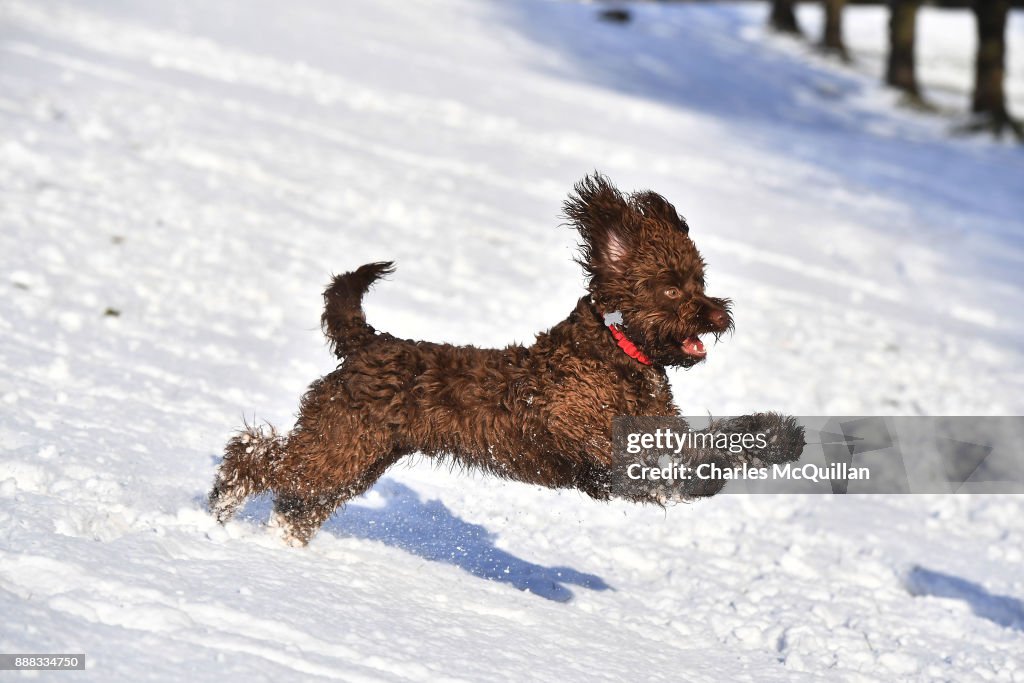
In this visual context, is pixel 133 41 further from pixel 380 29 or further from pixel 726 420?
pixel 726 420

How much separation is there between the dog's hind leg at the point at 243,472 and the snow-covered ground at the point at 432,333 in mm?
122

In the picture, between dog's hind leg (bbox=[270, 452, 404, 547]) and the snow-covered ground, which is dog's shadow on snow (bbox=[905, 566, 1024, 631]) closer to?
the snow-covered ground

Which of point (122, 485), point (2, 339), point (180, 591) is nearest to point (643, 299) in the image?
point (180, 591)

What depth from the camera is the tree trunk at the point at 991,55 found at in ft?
59.9

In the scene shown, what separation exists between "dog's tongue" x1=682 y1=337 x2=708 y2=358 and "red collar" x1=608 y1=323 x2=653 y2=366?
0.16m

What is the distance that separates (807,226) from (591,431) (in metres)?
9.14

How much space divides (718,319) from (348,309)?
1.58m

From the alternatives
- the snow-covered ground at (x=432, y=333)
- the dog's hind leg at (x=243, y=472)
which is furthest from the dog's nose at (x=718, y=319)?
the dog's hind leg at (x=243, y=472)

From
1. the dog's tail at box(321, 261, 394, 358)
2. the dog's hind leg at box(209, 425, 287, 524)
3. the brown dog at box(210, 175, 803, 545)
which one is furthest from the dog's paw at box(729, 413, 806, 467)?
the dog's hind leg at box(209, 425, 287, 524)

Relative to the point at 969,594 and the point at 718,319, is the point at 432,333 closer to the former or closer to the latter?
the point at 969,594

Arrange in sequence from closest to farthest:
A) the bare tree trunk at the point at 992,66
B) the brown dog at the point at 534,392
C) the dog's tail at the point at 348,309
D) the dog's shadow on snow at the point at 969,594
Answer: the brown dog at the point at 534,392 → the dog's tail at the point at 348,309 → the dog's shadow on snow at the point at 969,594 → the bare tree trunk at the point at 992,66

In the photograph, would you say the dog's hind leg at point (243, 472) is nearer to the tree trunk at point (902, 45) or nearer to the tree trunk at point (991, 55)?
the tree trunk at point (991, 55)

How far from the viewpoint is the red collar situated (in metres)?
4.25

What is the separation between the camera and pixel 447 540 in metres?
5.20
